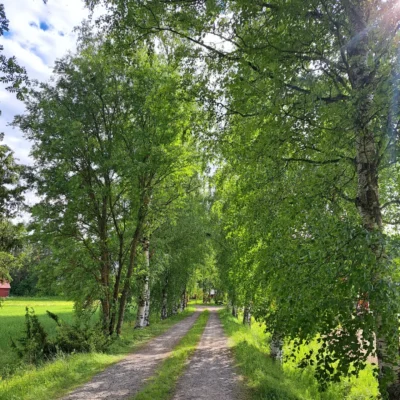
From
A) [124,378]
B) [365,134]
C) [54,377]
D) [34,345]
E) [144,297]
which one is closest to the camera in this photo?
[365,134]

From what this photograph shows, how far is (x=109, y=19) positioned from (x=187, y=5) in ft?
5.25

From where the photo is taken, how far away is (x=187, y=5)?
652 cm

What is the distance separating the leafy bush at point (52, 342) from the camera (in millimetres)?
11344

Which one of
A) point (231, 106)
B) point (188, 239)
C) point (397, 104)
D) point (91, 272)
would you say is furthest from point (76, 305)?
point (397, 104)

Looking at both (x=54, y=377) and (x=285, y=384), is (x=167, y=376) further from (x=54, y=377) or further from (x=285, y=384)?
(x=285, y=384)

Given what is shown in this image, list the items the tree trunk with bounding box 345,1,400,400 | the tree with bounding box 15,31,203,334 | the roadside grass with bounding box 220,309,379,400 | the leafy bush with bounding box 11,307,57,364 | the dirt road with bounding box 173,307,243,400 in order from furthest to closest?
the tree with bounding box 15,31,203,334 → the leafy bush with bounding box 11,307,57,364 → the roadside grass with bounding box 220,309,379,400 → the dirt road with bounding box 173,307,243,400 → the tree trunk with bounding box 345,1,400,400

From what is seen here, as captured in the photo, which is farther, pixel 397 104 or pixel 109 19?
pixel 109 19

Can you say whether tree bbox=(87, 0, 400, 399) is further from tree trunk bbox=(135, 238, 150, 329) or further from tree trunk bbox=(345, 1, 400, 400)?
tree trunk bbox=(135, 238, 150, 329)

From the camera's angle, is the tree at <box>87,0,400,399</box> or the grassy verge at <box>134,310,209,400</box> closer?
the tree at <box>87,0,400,399</box>

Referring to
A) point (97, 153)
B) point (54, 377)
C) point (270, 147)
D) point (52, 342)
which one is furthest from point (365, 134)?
point (52, 342)

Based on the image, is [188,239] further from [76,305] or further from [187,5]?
[187,5]

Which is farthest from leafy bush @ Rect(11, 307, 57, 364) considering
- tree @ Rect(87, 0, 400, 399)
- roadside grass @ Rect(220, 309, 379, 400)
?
tree @ Rect(87, 0, 400, 399)

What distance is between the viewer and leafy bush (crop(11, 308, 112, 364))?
11.3m

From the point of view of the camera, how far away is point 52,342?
39.2 feet
